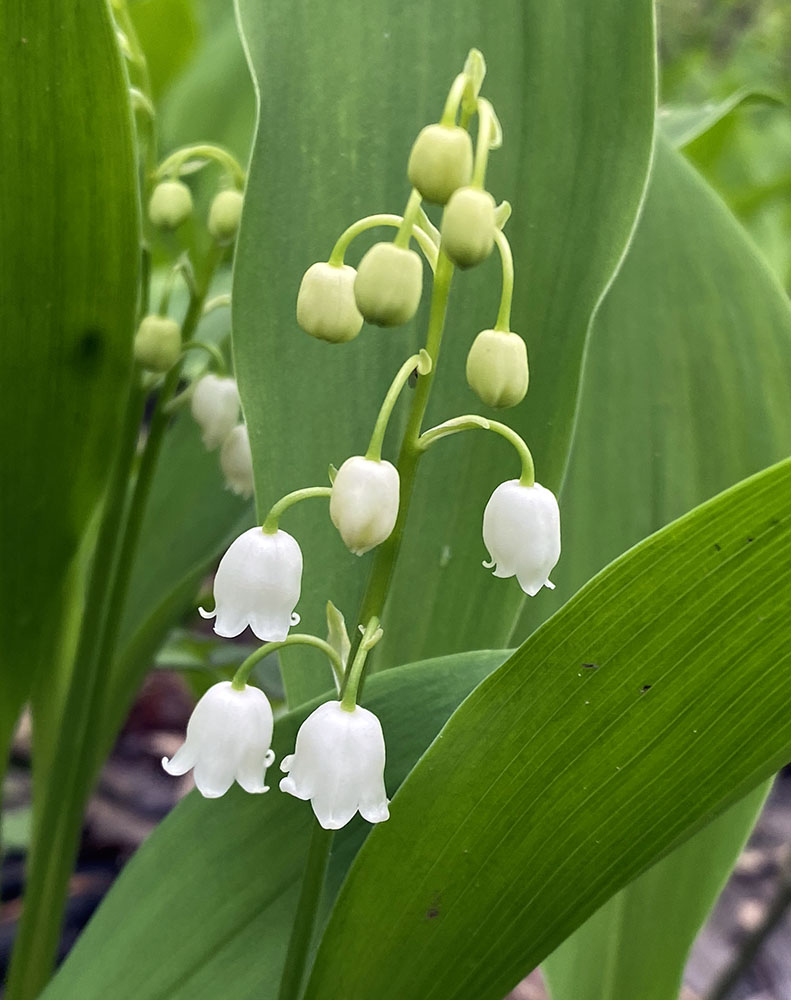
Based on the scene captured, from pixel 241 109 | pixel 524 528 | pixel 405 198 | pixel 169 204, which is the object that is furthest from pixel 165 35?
pixel 524 528

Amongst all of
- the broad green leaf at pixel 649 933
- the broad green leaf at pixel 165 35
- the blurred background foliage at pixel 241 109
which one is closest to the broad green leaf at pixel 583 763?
the broad green leaf at pixel 649 933

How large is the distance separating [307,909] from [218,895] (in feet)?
0.51

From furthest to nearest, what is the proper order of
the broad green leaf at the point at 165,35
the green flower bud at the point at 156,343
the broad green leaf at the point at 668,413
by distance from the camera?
the broad green leaf at the point at 165,35 → the broad green leaf at the point at 668,413 → the green flower bud at the point at 156,343

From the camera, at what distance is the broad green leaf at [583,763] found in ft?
1.49

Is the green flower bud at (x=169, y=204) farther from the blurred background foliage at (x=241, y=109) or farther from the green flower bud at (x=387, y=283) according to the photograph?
the blurred background foliage at (x=241, y=109)

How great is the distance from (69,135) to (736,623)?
51cm

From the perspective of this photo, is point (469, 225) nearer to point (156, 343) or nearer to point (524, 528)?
point (524, 528)

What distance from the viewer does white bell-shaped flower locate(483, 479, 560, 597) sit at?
48cm

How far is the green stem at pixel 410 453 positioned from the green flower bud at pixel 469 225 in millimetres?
22

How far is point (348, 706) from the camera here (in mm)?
477

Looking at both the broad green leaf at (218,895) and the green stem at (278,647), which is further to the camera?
the broad green leaf at (218,895)

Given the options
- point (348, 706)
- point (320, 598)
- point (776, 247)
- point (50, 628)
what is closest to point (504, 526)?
point (348, 706)

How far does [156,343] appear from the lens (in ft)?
2.47

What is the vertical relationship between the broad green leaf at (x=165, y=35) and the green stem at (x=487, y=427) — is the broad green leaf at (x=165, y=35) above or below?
above
